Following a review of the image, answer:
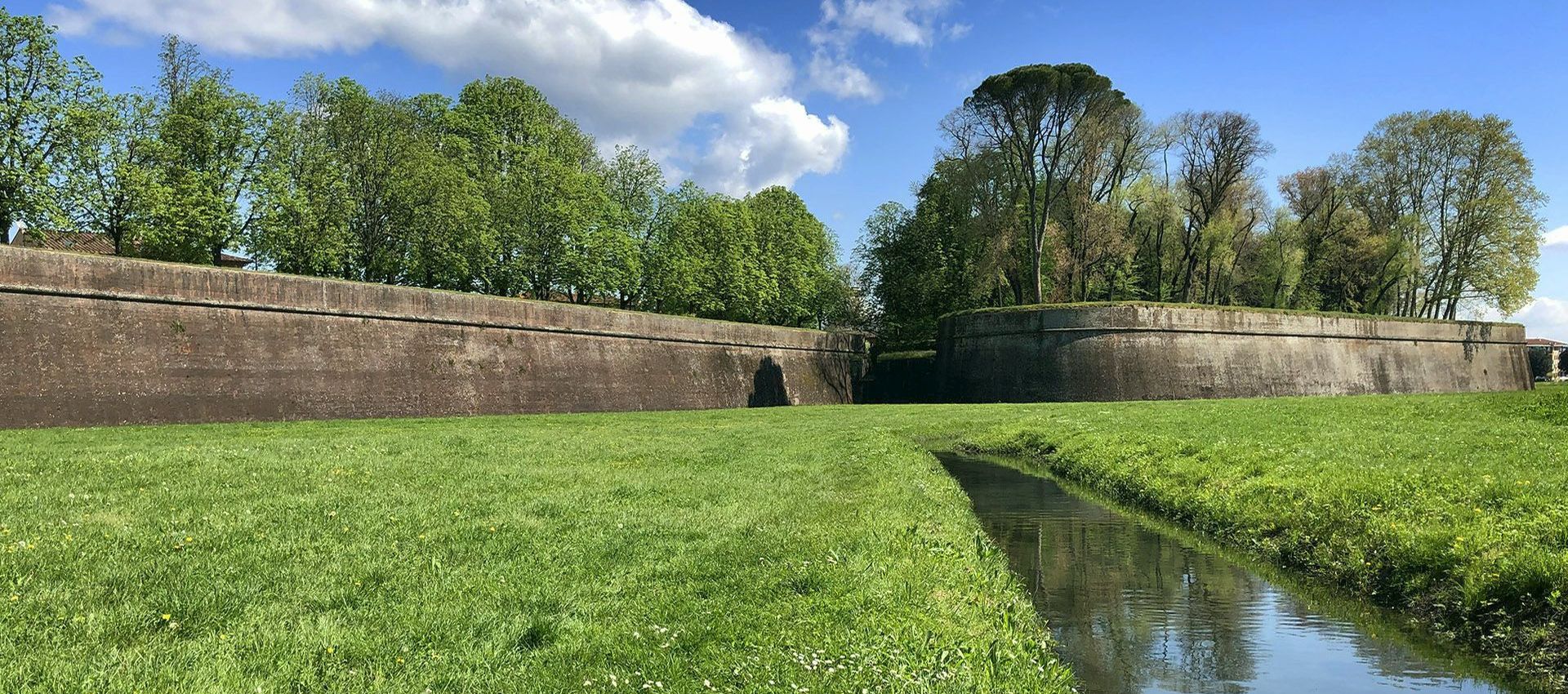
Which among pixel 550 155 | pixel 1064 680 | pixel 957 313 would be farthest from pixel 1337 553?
pixel 550 155

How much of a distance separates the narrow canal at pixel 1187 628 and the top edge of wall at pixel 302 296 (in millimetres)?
20038

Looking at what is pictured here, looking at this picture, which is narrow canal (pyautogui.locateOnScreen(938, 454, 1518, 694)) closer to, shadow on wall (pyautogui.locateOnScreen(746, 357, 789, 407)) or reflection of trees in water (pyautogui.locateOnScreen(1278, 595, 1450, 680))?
reflection of trees in water (pyautogui.locateOnScreen(1278, 595, 1450, 680))

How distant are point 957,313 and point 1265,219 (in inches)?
1017

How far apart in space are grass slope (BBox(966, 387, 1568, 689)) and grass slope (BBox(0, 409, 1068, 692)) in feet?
10.4

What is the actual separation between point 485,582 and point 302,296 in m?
20.6

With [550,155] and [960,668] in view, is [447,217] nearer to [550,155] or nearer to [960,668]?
[550,155]

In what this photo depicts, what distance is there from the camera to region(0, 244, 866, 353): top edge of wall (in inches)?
735

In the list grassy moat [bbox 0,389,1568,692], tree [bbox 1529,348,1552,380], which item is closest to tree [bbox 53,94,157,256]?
grassy moat [bbox 0,389,1568,692]

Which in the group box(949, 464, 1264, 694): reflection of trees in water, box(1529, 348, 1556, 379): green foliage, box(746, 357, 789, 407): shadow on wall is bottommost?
box(949, 464, 1264, 694): reflection of trees in water

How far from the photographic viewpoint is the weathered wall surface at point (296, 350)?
Result: 1839 centimetres

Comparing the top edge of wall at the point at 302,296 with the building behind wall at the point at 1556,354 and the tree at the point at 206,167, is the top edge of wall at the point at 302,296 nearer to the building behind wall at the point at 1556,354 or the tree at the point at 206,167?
the tree at the point at 206,167

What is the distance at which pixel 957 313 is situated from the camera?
3966 centimetres

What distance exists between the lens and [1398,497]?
8648 mm

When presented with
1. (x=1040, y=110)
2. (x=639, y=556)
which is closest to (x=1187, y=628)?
(x=639, y=556)
